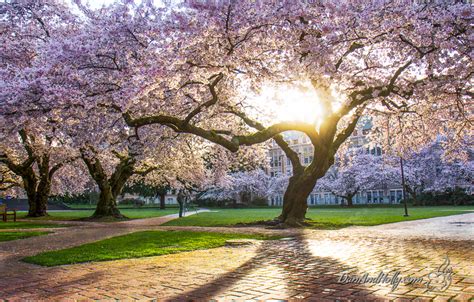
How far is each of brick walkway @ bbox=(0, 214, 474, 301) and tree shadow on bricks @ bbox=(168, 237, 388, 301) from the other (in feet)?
0.04

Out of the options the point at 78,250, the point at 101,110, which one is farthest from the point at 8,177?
the point at 78,250

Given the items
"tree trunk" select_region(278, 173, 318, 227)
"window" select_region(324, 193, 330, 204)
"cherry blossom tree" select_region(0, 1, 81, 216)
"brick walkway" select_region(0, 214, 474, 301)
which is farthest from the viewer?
"window" select_region(324, 193, 330, 204)

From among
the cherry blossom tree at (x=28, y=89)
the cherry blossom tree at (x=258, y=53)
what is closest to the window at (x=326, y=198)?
the cherry blossom tree at (x=28, y=89)

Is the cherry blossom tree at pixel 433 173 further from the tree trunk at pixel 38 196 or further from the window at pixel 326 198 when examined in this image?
the tree trunk at pixel 38 196

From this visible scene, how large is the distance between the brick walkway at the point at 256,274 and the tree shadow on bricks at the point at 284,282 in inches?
0.4

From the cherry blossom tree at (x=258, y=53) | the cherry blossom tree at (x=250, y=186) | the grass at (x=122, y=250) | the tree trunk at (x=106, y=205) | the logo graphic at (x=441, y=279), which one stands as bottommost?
the grass at (x=122, y=250)

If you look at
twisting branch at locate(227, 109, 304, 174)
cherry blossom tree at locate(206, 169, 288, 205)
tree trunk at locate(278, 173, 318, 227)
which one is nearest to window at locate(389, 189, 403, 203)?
cherry blossom tree at locate(206, 169, 288, 205)

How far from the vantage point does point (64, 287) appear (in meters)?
6.06

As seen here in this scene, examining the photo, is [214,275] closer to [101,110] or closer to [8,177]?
[101,110]

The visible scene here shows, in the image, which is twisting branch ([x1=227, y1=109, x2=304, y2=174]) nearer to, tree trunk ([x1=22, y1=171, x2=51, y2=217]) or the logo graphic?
the logo graphic

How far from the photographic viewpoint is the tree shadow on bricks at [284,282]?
5141mm

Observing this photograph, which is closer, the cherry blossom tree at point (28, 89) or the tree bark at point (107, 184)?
the cherry blossom tree at point (28, 89)

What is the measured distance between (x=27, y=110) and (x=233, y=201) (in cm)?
5838

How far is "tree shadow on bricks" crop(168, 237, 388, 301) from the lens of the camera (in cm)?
514
